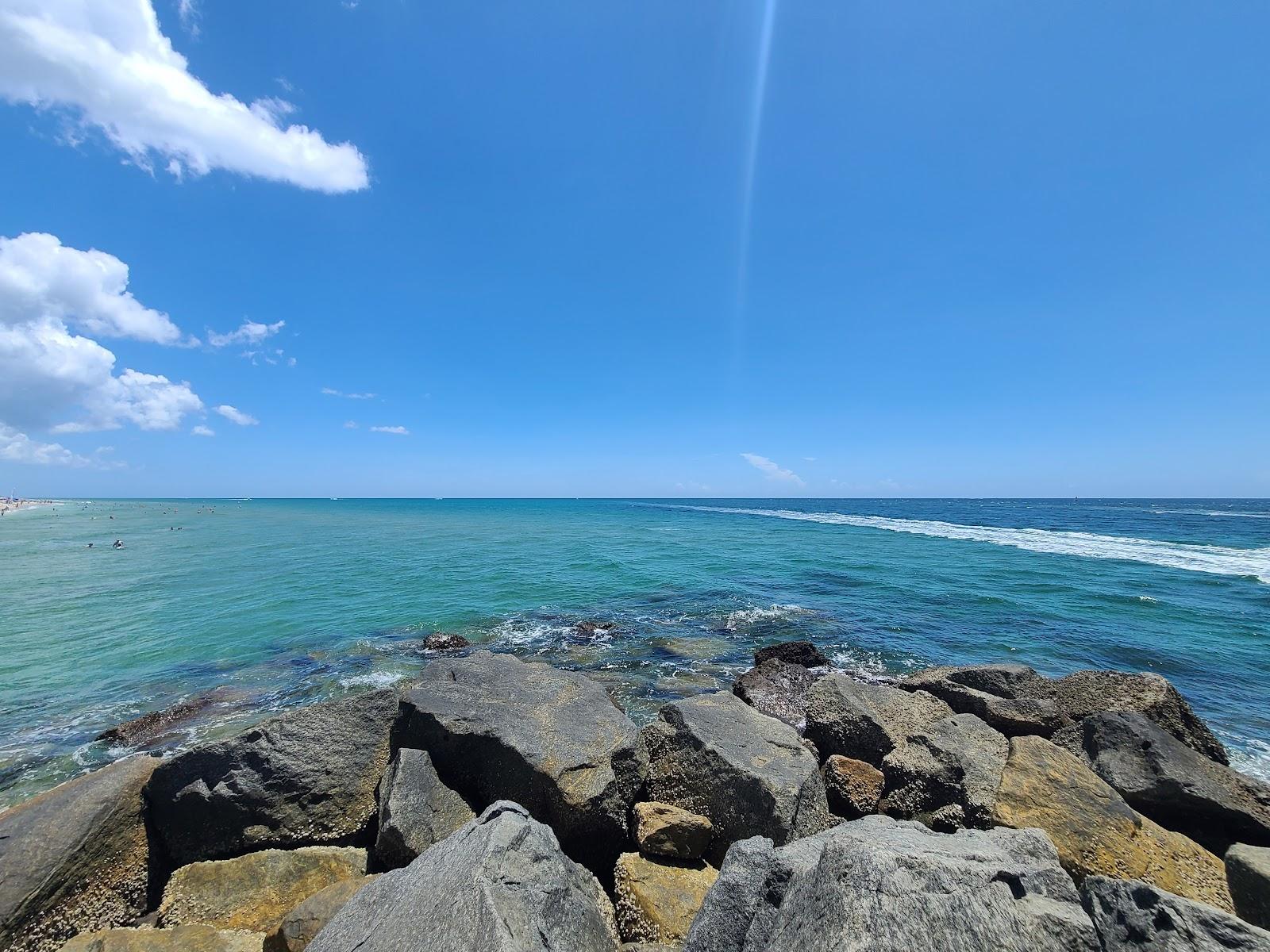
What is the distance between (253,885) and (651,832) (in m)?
4.33

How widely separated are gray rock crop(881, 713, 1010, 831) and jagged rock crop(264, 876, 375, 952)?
6.10 meters

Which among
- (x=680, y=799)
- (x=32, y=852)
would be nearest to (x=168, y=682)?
(x=32, y=852)

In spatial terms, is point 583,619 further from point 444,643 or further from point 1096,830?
point 1096,830

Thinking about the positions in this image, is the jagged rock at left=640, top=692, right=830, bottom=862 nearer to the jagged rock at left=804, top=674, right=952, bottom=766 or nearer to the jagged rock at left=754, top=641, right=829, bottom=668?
the jagged rock at left=804, top=674, right=952, bottom=766

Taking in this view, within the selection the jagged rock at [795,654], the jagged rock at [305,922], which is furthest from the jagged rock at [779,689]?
the jagged rock at [305,922]

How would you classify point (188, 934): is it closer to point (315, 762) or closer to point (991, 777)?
point (315, 762)

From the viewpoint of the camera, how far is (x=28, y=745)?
9.34 metres

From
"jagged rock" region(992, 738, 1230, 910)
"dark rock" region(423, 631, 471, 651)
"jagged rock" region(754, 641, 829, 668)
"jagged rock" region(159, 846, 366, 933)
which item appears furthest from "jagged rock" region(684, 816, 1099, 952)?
"dark rock" region(423, 631, 471, 651)

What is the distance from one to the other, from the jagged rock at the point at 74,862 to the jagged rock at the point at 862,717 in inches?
345

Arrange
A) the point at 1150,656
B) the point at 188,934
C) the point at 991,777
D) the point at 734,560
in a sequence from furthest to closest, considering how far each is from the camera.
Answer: the point at 734,560 < the point at 1150,656 < the point at 991,777 < the point at 188,934

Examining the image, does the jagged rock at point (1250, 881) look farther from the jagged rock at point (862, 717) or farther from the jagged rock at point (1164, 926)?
the jagged rock at point (862, 717)

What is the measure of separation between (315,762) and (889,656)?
1433 cm

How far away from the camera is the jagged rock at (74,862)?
4.79m

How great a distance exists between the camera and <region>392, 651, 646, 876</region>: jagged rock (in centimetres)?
575
